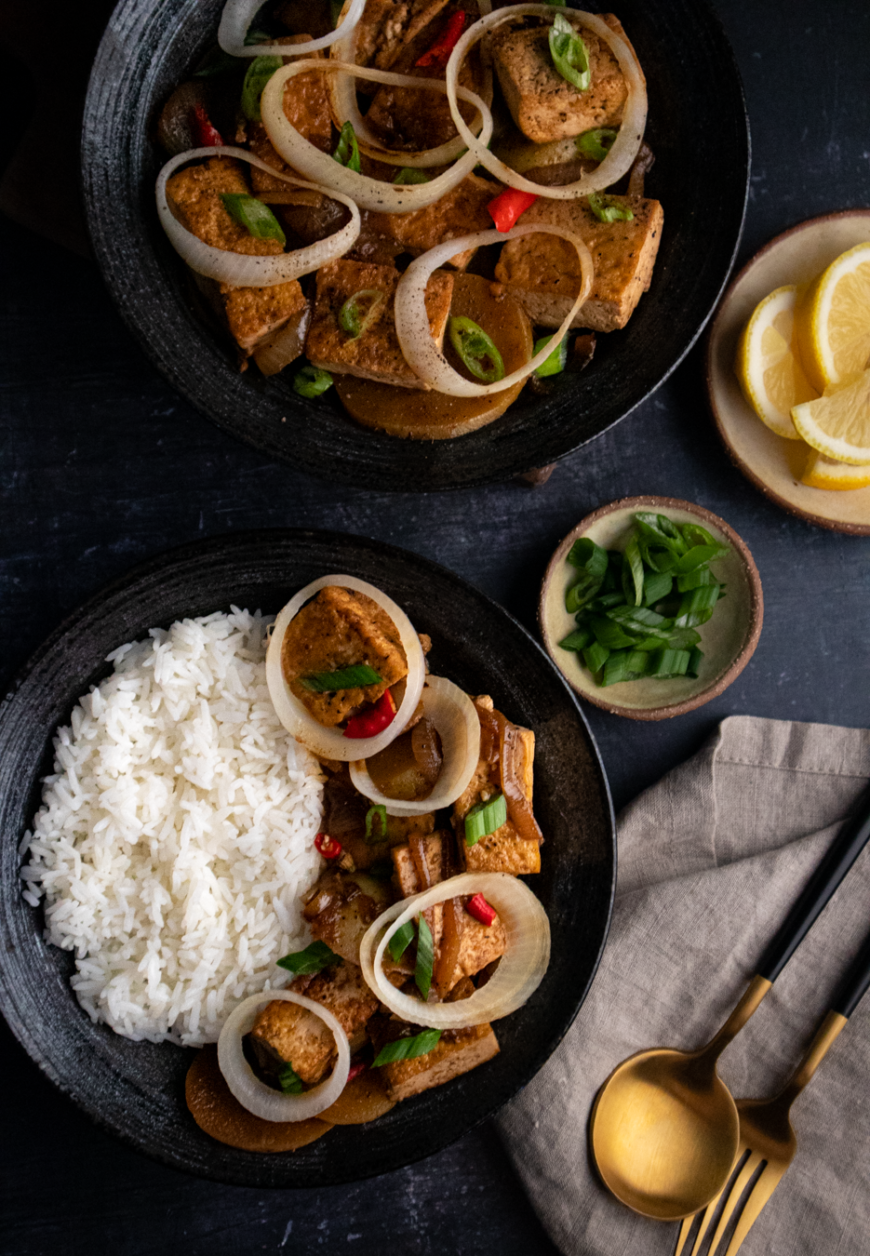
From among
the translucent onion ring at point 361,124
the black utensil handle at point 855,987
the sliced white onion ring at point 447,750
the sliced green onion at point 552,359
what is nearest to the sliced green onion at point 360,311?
the translucent onion ring at point 361,124

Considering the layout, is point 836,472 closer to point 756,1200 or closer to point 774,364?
point 774,364

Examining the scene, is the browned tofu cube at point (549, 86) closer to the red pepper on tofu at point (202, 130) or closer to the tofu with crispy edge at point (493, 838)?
the red pepper on tofu at point (202, 130)

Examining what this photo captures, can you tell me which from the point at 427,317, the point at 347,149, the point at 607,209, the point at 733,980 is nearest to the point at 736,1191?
the point at 733,980

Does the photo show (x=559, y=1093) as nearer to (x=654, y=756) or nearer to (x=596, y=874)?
(x=596, y=874)

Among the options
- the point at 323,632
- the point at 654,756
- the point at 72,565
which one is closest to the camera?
the point at 323,632

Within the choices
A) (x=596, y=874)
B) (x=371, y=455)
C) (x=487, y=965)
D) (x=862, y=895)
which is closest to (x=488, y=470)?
(x=371, y=455)

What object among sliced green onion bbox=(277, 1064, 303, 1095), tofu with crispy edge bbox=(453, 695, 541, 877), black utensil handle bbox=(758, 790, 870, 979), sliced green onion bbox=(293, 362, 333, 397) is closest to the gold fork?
black utensil handle bbox=(758, 790, 870, 979)
